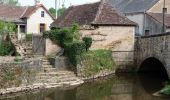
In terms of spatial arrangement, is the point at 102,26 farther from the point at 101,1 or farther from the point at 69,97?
the point at 69,97

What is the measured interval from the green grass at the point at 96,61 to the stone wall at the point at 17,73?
5.03 m

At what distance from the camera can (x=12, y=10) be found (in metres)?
52.0

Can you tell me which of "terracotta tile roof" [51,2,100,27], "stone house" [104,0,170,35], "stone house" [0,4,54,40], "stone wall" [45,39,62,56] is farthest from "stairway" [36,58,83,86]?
"stone house" [0,4,54,40]

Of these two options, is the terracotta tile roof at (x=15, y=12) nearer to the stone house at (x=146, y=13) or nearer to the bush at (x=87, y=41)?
the stone house at (x=146, y=13)

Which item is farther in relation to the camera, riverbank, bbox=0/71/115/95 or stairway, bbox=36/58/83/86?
stairway, bbox=36/58/83/86

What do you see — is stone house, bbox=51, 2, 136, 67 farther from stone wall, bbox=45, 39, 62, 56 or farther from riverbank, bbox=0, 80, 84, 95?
riverbank, bbox=0, 80, 84, 95

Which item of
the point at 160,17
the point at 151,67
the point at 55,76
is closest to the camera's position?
the point at 55,76

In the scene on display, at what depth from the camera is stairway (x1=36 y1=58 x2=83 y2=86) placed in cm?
2724

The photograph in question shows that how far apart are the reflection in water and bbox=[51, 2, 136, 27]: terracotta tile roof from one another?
5077 millimetres

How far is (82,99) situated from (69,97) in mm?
887

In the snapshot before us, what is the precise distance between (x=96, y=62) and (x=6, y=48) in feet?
27.6

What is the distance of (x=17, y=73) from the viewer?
2553 cm

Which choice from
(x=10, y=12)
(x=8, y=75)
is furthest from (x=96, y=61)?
(x=10, y=12)

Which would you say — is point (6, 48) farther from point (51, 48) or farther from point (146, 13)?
point (146, 13)
